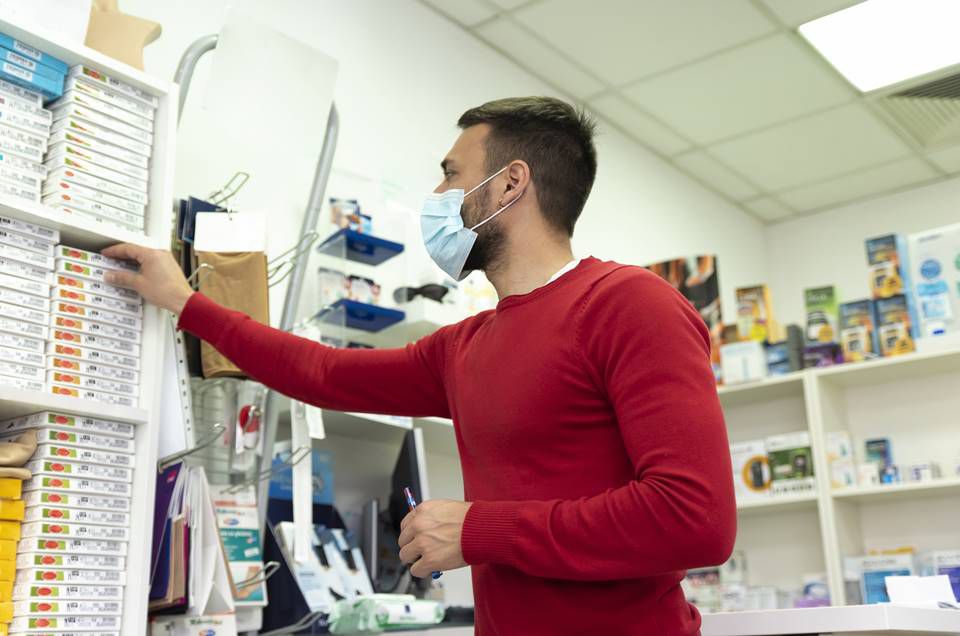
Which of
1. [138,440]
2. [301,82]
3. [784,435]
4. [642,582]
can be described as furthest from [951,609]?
[784,435]

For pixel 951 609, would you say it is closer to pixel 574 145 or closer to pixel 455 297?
pixel 574 145

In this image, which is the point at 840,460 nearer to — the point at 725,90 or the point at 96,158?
the point at 725,90

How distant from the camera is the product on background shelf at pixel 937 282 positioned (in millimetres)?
3613

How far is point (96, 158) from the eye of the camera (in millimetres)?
1805

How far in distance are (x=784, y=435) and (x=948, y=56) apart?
65.7 inches

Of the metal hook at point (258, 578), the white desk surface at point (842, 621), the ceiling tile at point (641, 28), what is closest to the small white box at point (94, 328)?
the metal hook at point (258, 578)

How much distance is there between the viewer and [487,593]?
56.3 inches

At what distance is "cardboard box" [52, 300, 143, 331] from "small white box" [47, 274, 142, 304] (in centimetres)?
3

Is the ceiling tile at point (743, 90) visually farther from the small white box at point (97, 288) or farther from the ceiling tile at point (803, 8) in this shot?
the small white box at point (97, 288)

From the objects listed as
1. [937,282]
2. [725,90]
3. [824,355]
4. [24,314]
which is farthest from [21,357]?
[725,90]

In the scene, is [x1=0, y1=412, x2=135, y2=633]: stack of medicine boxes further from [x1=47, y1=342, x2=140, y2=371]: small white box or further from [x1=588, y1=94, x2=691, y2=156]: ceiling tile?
[x1=588, y1=94, x2=691, y2=156]: ceiling tile

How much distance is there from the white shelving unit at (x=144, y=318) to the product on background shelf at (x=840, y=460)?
2.65m

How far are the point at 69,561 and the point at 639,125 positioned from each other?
3421mm

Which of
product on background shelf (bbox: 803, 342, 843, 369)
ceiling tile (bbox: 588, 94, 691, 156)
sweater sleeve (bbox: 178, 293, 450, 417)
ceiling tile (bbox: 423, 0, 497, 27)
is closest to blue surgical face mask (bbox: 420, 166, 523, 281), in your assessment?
sweater sleeve (bbox: 178, 293, 450, 417)
